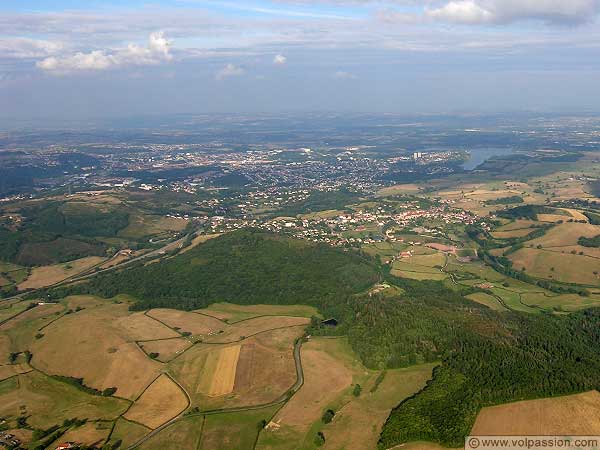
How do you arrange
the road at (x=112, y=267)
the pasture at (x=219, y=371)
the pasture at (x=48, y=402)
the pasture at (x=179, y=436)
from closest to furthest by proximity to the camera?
the pasture at (x=179, y=436), the pasture at (x=48, y=402), the pasture at (x=219, y=371), the road at (x=112, y=267)

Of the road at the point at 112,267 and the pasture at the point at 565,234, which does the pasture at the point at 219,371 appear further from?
the pasture at the point at 565,234

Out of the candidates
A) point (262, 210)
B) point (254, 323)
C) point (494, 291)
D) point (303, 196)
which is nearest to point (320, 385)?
point (254, 323)

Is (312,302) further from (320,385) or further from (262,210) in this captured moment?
(262,210)

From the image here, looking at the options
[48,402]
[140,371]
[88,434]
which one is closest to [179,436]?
[88,434]

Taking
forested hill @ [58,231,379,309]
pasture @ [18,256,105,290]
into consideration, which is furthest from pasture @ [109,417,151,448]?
pasture @ [18,256,105,290]

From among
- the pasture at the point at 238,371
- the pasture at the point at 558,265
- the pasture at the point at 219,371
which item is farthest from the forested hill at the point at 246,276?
the pasture at the point at 558,265

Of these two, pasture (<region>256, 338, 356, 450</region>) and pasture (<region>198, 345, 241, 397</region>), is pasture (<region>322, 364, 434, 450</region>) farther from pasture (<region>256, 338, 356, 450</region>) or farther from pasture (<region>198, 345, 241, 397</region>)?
pasture (<region>198, 345, 241, 397</region>)

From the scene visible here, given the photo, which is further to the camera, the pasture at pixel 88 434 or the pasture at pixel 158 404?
the pasture at pixel 158 404
